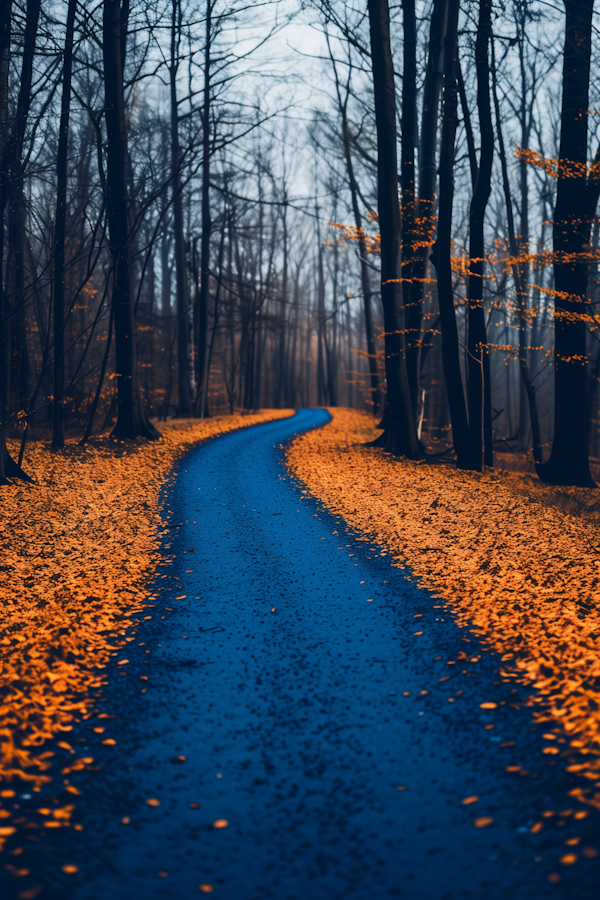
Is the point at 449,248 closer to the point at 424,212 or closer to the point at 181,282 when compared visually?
the point at 424,212

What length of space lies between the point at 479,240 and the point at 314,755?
11.6 metres

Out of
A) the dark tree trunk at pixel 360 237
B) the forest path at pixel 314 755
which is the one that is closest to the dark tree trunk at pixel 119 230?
the dark tree trunk at pixel 360 237

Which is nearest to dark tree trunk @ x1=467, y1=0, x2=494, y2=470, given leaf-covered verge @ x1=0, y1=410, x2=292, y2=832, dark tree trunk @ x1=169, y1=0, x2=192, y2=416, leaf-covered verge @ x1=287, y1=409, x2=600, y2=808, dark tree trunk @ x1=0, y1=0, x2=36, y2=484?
leaf-covered verge @ x1=287, y1=409, x2=600, y2=808

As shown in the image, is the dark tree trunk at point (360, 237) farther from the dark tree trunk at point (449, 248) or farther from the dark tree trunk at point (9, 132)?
the dark tree trunk at point (9, 132)

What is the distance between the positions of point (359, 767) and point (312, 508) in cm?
563

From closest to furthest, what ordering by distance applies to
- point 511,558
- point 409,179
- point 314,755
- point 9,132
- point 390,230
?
1. point 314,755
2. point 511,558
3. point 9,132
4. point 390,230
5. point 409,179

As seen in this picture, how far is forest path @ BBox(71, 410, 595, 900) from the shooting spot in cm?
→ 233

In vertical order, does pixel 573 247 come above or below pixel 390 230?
below

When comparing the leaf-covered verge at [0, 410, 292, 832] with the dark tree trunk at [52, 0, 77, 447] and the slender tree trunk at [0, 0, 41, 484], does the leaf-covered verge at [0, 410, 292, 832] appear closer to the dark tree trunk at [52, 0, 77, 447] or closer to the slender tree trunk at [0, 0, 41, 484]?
the slender tree trunk at [0, 0, 41, 484]

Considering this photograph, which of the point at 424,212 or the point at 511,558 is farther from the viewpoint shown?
the point at 424,212

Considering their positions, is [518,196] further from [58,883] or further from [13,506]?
[58,883]

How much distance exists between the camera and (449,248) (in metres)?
12.2

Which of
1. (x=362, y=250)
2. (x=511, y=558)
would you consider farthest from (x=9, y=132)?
(x=362, y=250)

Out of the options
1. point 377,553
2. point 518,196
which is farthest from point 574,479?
point 518,196
